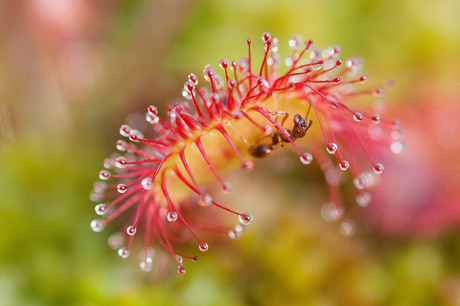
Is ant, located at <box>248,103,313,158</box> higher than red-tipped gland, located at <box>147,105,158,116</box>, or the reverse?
red-tipped gland, located at <box>147,105,158,116</box>

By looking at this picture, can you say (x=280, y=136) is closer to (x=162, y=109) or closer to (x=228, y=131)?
(x=228, y=131)

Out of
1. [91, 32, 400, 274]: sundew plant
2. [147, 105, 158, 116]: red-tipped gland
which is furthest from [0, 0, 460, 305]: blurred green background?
[147, 105, 158, 116]: red-tipped gland

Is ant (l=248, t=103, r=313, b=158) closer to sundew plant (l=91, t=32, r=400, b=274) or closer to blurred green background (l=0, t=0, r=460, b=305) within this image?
sundew plant (l=91, t=32, r=400, b=274)

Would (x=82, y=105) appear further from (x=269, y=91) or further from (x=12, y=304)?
(x=269, y=91)

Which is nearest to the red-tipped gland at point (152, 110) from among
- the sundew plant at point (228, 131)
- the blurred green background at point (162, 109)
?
the sundew plant at point (228, 131)

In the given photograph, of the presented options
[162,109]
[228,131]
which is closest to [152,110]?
[228,131]

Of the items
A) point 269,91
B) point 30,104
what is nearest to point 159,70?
point 30,104
